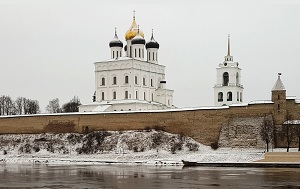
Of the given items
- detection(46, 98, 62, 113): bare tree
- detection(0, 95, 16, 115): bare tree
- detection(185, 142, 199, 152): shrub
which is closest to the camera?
detection(185, 142, 199, 152): shrub

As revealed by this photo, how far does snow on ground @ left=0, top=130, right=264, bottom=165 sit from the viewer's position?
31.3m

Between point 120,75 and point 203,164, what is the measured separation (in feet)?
68.9

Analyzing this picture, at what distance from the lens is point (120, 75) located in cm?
4834

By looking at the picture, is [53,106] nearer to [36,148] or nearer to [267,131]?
[36,148]

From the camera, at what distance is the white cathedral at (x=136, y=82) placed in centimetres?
4753

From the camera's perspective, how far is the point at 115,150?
35.2 m

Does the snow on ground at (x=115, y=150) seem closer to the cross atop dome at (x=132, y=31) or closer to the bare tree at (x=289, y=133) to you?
the bare tree at (x=289, y=133)

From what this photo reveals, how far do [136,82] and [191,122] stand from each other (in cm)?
1363

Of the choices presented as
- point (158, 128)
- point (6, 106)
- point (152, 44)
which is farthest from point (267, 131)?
point (6, 106)

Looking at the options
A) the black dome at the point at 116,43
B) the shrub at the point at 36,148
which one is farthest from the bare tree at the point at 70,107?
the shrub at the point at 36,148

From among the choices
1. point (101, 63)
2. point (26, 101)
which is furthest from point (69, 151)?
point (26, 101)

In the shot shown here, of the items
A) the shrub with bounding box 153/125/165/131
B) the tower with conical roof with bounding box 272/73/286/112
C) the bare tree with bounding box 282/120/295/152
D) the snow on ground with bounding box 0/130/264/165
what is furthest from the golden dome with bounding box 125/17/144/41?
the bare tree with bounding box 282/120/295/152

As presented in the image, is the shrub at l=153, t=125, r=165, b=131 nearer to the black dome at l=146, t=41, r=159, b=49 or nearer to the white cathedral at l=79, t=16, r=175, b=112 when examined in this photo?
the white cathedral at l=79, t=16, r=175, b=112

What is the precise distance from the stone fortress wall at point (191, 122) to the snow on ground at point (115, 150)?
67 centimetres
